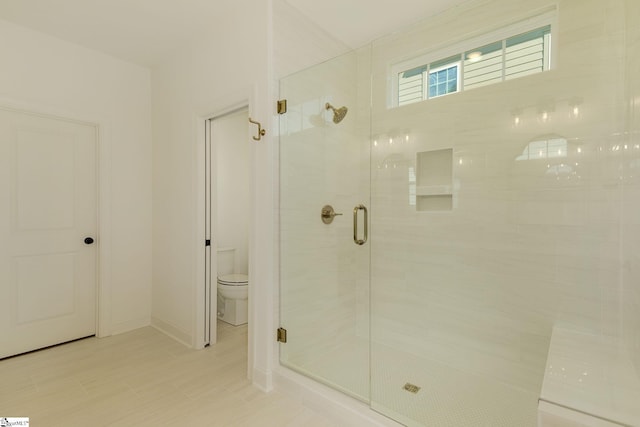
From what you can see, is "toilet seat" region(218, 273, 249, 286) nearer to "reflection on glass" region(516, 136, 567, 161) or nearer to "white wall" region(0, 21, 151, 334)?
"white wall" region(0, 21, 151, 334)

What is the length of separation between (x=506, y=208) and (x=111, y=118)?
11.0 feet

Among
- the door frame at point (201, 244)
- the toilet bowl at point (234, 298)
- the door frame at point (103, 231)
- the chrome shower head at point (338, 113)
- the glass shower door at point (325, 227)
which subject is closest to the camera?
the glass shower door at point (325, 227)

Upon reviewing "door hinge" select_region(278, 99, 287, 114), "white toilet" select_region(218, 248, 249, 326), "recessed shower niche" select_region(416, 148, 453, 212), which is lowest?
"white toilet" select_region(218, 248, 249, 326)

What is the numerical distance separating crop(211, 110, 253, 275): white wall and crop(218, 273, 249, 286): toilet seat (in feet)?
0.87

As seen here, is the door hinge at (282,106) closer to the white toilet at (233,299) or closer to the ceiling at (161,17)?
the ceiling at (161,17)

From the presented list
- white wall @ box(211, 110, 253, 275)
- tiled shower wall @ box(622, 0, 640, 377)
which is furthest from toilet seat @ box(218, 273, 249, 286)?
tiled shower wall @ box(622, 0, 640, 377)

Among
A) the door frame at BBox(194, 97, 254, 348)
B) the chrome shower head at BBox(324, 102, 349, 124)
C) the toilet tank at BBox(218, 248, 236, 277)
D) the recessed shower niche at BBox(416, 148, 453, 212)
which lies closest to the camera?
the recessed shower niche at BBox(416, 148, 453, 212)

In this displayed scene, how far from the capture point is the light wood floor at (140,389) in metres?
1.66

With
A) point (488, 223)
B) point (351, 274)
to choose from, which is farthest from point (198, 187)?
point (488, 223)

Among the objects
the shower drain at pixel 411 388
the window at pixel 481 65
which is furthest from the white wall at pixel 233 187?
the shower drain at pixel 411 388

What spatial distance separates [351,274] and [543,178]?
1.50 meters

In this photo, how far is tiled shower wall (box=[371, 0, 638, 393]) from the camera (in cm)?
166

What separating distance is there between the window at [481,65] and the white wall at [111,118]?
2476mm

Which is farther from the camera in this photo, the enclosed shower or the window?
the window
